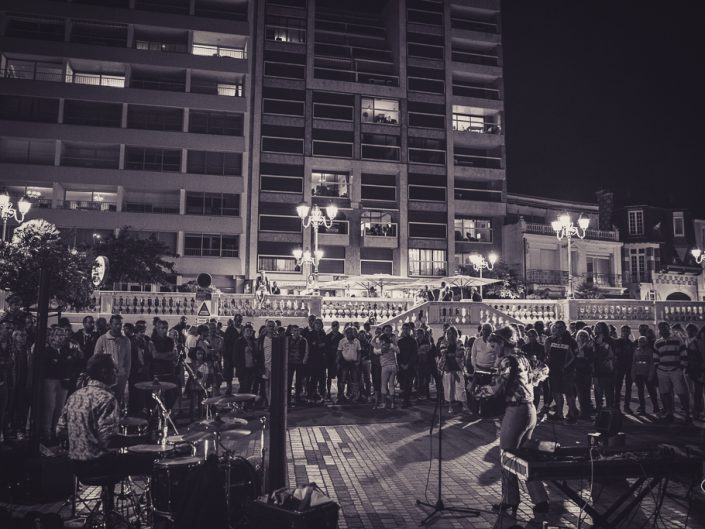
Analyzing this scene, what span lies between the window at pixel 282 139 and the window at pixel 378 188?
17.8ft

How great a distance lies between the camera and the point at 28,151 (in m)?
34.5

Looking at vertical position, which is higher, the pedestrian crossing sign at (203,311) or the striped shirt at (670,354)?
the pedestrian crossing sign at (203,311)

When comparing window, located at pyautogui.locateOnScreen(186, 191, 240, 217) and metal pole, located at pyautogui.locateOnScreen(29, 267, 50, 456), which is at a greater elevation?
window, located at pyautogui.locateOnScreen(186, 191, 240, 217)

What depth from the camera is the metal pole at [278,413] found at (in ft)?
16.3

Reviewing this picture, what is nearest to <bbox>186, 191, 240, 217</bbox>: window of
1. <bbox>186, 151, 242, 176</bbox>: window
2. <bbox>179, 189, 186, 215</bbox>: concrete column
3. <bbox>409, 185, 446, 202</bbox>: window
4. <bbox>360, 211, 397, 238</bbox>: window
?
<bbox>179, 189, 186, 215</bbox>: concrete column

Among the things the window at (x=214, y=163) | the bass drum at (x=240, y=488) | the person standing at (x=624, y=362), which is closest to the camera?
the bass drum at (x=240, y=488)

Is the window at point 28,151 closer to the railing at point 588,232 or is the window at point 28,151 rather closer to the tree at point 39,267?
→ the tree at point 39,267

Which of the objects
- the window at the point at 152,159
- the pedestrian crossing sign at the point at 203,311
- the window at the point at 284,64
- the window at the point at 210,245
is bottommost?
the pedestrian crossing sign at the point at 203,311

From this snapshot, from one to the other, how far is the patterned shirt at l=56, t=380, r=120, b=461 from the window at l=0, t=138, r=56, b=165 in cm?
3481

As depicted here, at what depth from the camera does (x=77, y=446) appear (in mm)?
4984

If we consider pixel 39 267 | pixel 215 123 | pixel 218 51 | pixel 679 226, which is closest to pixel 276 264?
pixel 215 123

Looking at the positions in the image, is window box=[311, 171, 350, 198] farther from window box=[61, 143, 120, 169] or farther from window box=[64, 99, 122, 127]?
window box=[64, 99, 122, 127]

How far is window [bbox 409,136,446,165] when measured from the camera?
4141 cm

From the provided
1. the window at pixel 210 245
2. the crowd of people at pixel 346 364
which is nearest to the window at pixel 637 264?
the window at pixel 210 245
